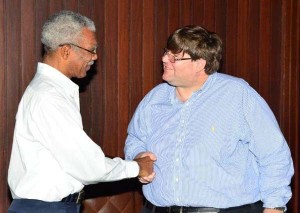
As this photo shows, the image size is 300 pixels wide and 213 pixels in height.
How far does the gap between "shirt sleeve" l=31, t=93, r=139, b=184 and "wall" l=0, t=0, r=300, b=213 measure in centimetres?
115

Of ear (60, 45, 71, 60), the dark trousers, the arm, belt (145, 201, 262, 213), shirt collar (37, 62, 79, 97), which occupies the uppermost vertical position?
ear (60, 45, 71, 60)

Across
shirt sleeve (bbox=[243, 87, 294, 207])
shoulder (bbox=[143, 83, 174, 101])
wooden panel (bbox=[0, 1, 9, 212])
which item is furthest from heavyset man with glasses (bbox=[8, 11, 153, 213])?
wooden panel (bbox=[0, 1, 9, 212])

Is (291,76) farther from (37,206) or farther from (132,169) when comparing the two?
(37,206)

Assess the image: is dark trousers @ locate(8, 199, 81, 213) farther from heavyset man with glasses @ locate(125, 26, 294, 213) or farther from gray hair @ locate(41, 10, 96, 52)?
gray hair @ locate(41, 10, 96, 52)

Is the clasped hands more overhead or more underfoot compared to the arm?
more underfoot

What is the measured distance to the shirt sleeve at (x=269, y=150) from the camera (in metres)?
2.88

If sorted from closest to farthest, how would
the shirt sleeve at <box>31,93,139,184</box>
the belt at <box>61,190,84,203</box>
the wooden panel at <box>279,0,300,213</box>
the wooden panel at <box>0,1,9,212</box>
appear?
the shirt sleeve at <box>31,93,139,184</box> → the belt at <box>61,190,84,203</box> → the wooden panel at <box>0,1,9,212</box> → the wooden panel at <box>279,0,300,213</box>

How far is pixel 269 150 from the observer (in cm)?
290

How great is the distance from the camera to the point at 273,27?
15.8 ft

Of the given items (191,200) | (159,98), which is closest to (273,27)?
(159,98)

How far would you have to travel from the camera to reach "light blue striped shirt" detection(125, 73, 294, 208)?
9.50 feet

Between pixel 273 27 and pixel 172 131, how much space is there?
2121 millimetres

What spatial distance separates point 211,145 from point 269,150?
275 mm

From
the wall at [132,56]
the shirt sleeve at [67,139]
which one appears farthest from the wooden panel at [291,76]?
the shirt sleeve at [67,139]
